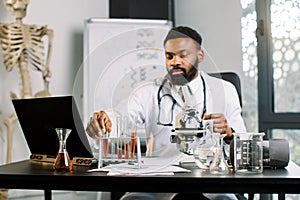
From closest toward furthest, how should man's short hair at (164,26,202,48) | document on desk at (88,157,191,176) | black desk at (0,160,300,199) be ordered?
black desk at (0,160,300,199) → document on desk at (88,157,191,176) → man's short hair at (164,26,202,48)

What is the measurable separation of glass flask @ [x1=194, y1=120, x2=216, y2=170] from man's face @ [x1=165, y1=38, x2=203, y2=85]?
0.17 metres

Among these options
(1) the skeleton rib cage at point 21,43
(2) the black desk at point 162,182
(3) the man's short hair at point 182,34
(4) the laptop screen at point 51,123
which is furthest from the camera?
(1) the skeleton rib cage at point 21,43

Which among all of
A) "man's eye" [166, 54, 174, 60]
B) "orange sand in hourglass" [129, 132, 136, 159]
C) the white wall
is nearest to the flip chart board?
"man's eye" [166, 54, 174, 60]

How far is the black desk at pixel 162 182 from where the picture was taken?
1.32 m

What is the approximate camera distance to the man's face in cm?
162

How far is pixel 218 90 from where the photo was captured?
1685mm

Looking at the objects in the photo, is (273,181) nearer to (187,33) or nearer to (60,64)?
(187,33)

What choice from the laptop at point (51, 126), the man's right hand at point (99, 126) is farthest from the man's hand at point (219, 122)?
the laptop at point (51, 126)

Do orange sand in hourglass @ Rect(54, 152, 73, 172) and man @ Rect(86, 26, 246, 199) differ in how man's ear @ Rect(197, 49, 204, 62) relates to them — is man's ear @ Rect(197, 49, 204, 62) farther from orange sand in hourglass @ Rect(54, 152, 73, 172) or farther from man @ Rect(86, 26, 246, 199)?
orange sand in hourglass @ Rect(54, 152, 73, 172)

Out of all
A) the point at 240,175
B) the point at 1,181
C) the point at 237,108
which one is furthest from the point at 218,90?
the point at 1,181

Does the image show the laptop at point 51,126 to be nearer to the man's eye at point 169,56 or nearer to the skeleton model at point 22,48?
the man's eye at point 169,56

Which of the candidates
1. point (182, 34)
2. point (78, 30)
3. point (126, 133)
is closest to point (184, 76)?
point (182, 34)

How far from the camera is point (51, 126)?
165cm

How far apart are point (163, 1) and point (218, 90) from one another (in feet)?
6.83
